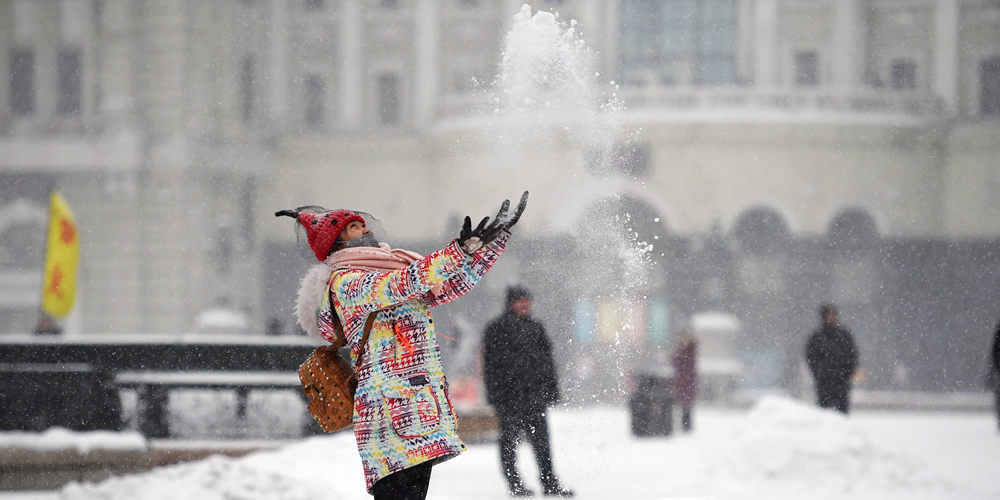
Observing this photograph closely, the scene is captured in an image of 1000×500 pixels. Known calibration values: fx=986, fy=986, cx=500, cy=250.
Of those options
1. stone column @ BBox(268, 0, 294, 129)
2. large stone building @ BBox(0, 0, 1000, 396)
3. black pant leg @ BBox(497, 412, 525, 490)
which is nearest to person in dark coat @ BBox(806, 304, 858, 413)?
black pant leg @ BBox(497, 412, 525, 490)

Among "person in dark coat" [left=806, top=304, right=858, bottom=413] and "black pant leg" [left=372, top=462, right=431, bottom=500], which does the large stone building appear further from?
"black pant leg" [left=372, top=462, right=431, bottom=500]

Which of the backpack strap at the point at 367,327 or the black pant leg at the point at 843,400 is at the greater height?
the backpack strap at the point at 367,327

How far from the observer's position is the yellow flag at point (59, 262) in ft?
38.0

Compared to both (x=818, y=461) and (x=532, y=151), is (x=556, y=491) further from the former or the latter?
(x=532, y=151)

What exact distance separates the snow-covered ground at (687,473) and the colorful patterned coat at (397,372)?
2739 mm

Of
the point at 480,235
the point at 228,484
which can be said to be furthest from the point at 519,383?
the point at 480,235

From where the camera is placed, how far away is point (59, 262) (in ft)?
38.3

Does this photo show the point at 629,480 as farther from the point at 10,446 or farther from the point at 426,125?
the point at 426,125

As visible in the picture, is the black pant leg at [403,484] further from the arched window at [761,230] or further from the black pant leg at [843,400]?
the arched window at [761,230]

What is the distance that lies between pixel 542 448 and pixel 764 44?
906 inches

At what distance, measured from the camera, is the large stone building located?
24.6 m

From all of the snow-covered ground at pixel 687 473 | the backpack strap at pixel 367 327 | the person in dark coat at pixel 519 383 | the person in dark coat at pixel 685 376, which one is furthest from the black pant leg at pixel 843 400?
the backpack strap at pixel 367 327

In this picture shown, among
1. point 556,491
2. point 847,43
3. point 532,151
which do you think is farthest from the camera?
point 847,43

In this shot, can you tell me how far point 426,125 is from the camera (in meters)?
27.9
